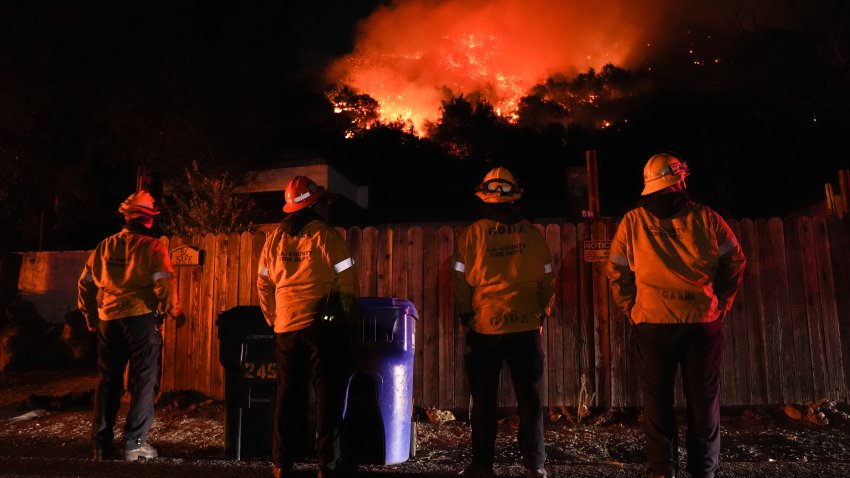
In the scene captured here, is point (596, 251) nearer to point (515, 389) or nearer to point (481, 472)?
point (515, 389)

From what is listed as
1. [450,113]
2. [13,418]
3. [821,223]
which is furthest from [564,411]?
[450,113]

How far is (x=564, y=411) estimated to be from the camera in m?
5.93

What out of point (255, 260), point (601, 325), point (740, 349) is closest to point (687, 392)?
point (601, 325)

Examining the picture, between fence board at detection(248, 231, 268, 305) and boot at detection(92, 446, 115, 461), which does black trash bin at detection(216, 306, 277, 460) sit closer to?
boot at detection(92, 446, 115, 461)

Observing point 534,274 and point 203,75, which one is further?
point 203,75

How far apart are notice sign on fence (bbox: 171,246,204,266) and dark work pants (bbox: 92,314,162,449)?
2226 millimetres

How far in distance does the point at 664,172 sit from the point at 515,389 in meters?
1.76

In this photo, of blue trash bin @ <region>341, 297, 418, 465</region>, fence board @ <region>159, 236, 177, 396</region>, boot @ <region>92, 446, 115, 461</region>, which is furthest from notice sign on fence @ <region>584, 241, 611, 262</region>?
A: fence board @ <region>159, 236, 177, 396</region>

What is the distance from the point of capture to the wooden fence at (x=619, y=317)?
19.2 ft

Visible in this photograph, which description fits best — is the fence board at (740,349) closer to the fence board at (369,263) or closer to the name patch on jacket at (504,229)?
the name patch on jacket at (504,229)

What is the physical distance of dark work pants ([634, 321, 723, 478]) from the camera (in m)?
3.44

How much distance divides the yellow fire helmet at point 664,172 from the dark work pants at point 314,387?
7.73 ft

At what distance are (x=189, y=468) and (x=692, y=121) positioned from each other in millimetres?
26268

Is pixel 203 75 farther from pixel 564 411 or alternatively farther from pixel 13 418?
pixel 564 411
